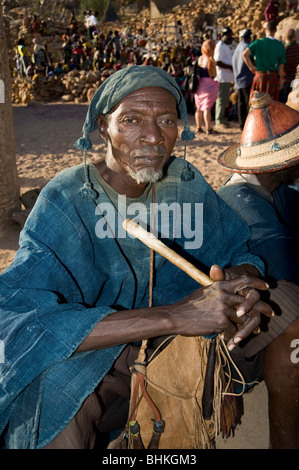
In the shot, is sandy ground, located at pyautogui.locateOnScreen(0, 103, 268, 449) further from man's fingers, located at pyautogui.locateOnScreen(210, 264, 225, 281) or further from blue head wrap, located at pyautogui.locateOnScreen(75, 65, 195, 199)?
blue head wrap, located at pyautogui.locateOnScreen(75, 65, 195, 199)

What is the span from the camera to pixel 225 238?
1.97m

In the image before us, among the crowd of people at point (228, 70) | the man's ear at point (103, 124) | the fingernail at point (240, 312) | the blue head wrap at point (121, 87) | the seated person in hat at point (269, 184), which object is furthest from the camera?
the crowd of people at point (228, 70)

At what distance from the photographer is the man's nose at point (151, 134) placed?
161 centimetres

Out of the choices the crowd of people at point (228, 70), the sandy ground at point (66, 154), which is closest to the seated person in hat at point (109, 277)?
the sandy ground at point (66, 154)

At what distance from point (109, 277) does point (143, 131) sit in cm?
67

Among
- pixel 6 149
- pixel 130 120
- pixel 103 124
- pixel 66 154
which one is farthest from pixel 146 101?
pixel 66 154

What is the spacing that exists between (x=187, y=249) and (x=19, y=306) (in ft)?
2.96

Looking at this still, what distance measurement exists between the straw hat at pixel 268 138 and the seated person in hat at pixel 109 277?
0.46m

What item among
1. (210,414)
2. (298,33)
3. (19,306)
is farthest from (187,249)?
(298,33)

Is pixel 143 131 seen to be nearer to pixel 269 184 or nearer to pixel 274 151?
pixel 274 151

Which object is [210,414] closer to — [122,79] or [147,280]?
[147,280]

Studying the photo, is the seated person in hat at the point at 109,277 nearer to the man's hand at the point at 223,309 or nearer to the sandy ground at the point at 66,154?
the man's hand at the point at 223,309

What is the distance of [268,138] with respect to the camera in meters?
2.31

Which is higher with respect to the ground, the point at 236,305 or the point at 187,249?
the point at 236,305
